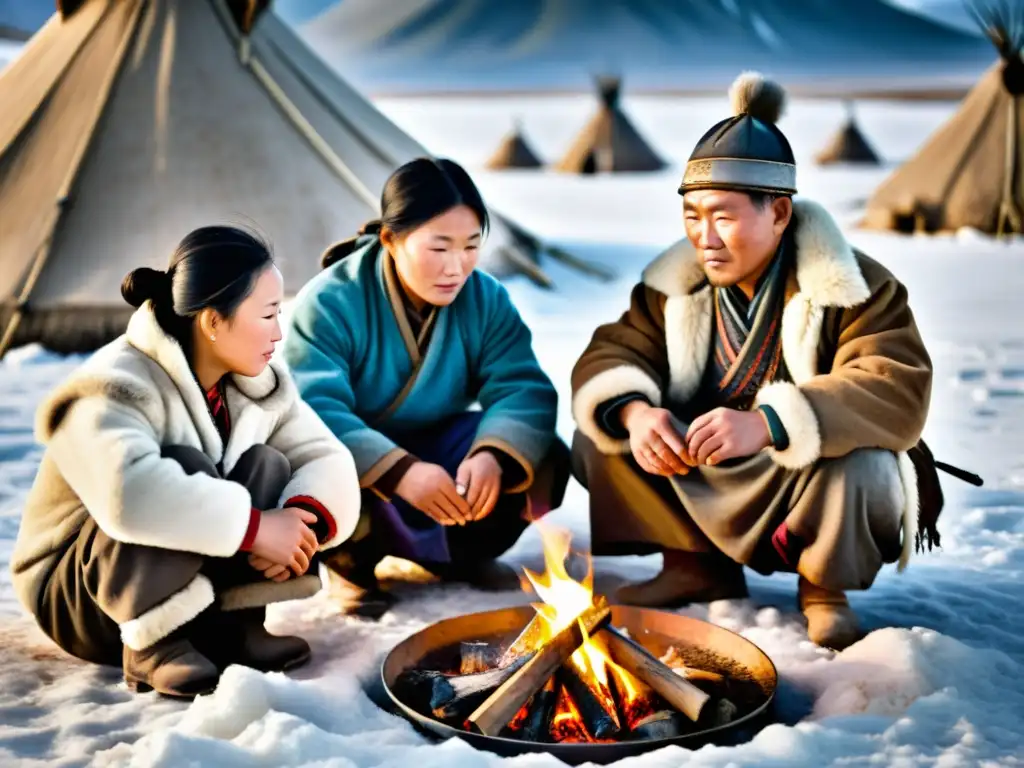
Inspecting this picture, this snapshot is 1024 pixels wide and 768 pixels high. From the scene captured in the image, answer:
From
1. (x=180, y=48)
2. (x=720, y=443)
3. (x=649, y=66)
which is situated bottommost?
(x=720, y=443)

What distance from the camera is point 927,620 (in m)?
2.39

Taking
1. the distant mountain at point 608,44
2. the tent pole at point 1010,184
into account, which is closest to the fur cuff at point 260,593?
the tent pole at point 1010,184

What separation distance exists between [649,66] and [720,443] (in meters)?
29.9

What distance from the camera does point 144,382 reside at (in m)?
1.93

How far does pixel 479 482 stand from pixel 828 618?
0.71 metres

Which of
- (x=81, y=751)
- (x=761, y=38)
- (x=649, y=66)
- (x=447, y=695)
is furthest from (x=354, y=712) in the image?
(x=761, y=38)

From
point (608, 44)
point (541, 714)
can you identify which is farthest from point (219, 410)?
point (608, 44)

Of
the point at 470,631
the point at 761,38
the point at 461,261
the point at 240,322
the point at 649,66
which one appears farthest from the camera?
the point at 761,38

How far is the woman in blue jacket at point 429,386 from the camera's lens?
2346mm

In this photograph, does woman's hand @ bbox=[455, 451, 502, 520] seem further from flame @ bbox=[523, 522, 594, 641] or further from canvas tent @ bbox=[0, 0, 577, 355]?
canvas tent @ bbox=[0, 0, 577, 355]

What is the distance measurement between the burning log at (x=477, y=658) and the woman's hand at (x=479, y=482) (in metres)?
0.40

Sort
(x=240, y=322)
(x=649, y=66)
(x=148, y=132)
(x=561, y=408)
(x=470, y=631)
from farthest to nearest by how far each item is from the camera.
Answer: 1. (x=649, y=66)
2. (x=148, y=132)
3. (x=561, y=408)
4. (x=470, y=631)
5. (x=240, y=322)

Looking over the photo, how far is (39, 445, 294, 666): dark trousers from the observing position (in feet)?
6.28

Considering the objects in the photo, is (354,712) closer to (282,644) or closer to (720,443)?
(282,644)
